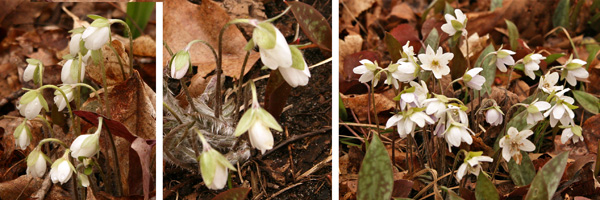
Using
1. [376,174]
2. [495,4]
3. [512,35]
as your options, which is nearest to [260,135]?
[376,174]

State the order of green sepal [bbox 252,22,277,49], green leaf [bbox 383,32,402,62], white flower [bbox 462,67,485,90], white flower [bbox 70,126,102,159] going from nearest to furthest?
green sepal [bbox 252,22,277,49] → white flower [bbox 70,126,102,159] → white flower [bbox 462,67,485,90] → green leaf [bbox 383,32,402,62]

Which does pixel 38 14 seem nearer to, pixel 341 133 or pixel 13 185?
pixel 13 185

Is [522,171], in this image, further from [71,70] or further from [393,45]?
[71,70]

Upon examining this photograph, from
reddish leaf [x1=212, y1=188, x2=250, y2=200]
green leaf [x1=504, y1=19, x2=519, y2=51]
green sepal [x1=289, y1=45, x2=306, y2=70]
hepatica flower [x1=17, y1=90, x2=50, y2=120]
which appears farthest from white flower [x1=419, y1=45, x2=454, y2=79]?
hepatica flower [x1=17, y1=90, x2=50, y2=120]

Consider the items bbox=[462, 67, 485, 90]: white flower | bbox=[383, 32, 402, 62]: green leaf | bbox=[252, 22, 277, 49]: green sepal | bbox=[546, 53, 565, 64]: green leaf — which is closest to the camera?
bbox=[252, 22, 277, 49]: green sepal

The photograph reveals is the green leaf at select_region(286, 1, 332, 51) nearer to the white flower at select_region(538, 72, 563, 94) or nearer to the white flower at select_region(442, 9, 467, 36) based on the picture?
the white flower at select_region(442, 9, 467, 36)

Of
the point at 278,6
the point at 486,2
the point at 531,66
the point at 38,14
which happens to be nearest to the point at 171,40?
the point at 278,6

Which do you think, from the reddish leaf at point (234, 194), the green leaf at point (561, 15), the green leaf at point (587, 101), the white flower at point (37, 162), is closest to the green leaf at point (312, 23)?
the reddish leaf at point (234, 194)

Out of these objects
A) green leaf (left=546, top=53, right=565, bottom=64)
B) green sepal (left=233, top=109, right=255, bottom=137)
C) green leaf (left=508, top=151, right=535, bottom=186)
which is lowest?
green leaf (left=508, top=151, right=535, bottom=186)
